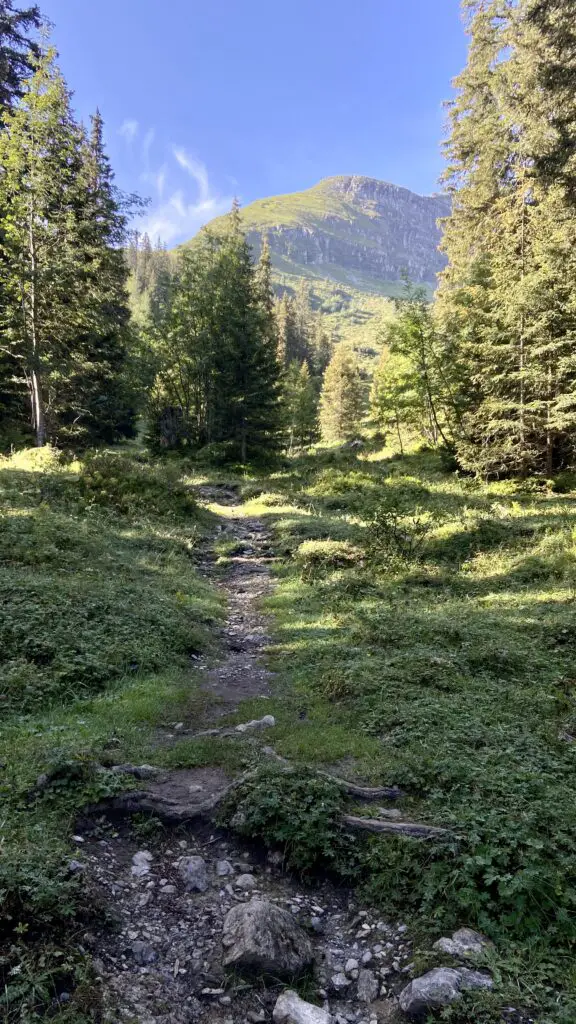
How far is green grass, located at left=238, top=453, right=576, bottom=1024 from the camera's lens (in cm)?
349

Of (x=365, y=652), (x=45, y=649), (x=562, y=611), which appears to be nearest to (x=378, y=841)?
(x=365, y=652)

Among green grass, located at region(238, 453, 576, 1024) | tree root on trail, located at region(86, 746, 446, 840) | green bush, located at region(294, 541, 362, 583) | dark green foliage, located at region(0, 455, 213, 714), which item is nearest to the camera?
green grass, located at region(238, 453, 576, 1024)

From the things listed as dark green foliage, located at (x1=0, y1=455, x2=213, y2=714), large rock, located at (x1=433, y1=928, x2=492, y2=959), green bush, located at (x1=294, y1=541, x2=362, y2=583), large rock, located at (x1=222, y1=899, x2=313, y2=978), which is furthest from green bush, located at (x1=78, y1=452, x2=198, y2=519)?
large rock, located at (x1=433, y1=928, x2=492, y2=959)

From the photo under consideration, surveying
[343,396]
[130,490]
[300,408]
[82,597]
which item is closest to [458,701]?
[82,597]

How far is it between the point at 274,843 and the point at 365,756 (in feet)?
5.29

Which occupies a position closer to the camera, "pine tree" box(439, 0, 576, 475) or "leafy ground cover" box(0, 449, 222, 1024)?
"leafy ground cover" box(0, 449, 222, 1024)

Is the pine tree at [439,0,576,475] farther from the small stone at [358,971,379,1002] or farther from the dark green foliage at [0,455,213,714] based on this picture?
the small stone at [358,971,379,1002]

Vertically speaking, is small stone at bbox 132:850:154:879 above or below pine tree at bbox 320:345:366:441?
below

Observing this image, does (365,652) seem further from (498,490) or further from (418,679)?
(498,490)

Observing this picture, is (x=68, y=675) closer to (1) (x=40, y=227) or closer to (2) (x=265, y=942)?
(2) (x=265, y=942)

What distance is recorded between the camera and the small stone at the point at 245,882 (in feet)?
13.3

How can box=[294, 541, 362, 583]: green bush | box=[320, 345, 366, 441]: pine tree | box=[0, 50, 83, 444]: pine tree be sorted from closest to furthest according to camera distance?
box=[294, 541, 362, 583]: green bush, box=[0, 50, 83, 444]: pine tree, box=[320, 345, 366, 441]: pine tree

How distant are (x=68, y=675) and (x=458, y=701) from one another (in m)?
5.21

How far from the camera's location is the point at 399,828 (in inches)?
171
